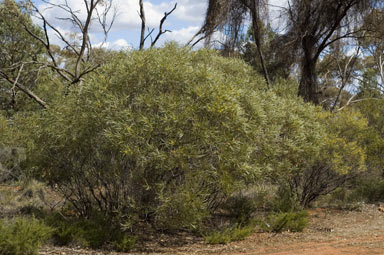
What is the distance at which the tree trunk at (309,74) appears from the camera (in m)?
14.8

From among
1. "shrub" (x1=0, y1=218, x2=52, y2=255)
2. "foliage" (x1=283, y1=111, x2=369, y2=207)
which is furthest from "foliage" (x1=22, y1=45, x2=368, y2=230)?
"foliage" (x1=283, y1=111, x2=369, y2=207)

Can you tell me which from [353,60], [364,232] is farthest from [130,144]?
[353,60]

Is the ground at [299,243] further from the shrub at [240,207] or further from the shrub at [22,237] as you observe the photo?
the shrub at [240,207]

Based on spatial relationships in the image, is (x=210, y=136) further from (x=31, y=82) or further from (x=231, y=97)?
(x=31, y=82)

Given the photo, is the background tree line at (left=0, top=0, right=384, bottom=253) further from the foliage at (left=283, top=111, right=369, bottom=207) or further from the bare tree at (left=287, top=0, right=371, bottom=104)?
the bare tree at (left=287, top=0, right=371, bottom=104)

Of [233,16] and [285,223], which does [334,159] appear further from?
[233,16]

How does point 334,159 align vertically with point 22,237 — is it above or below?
above

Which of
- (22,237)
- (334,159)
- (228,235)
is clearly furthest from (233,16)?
(22,237)

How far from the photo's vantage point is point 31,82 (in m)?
20.7

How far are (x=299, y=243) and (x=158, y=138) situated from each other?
10.6 ft

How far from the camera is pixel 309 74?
49.1 feet

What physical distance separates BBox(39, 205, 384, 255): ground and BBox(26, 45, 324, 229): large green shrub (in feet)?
1.53

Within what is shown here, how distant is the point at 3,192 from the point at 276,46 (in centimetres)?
973

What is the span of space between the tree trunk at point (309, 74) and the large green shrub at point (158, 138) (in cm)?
564
